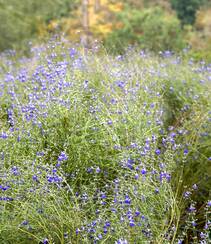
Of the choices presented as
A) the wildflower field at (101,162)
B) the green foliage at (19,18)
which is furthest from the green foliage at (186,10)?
the wildflower field at (101,162)

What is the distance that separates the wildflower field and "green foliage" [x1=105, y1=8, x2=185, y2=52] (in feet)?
18.2

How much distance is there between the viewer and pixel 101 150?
10.5 ft

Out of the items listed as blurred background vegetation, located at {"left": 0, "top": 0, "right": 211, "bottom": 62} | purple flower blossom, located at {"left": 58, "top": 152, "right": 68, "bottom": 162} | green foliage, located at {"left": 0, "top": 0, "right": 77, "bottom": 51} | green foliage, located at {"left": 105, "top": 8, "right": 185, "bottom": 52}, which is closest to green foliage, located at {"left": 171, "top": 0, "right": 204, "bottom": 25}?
blurred background vegetation, located at {"left": 0, "top": 0, "right": 211, "bottom": 62}

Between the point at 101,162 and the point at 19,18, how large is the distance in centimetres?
904

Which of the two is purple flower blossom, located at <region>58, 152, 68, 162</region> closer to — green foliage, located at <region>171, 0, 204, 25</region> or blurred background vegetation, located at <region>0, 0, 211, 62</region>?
blurred background vegetation, located at <region>0, 0, 211, 62</region>

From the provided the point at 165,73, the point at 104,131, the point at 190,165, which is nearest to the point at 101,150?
the point at 104,131

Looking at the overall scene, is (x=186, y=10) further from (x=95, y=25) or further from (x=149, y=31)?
(x=149, y=31)

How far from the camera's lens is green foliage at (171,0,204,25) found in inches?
604

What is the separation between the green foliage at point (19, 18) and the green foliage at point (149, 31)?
2.00 meters

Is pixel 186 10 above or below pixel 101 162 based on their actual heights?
below

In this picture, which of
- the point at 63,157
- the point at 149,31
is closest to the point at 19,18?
the point at 149,31

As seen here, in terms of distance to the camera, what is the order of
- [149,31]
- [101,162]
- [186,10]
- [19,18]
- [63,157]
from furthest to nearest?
[186,10] < [19,18] < [149,31] < [101,162] < [63,157]

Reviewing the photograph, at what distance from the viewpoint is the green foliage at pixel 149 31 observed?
33.0 ft

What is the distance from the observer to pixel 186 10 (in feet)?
50.6
